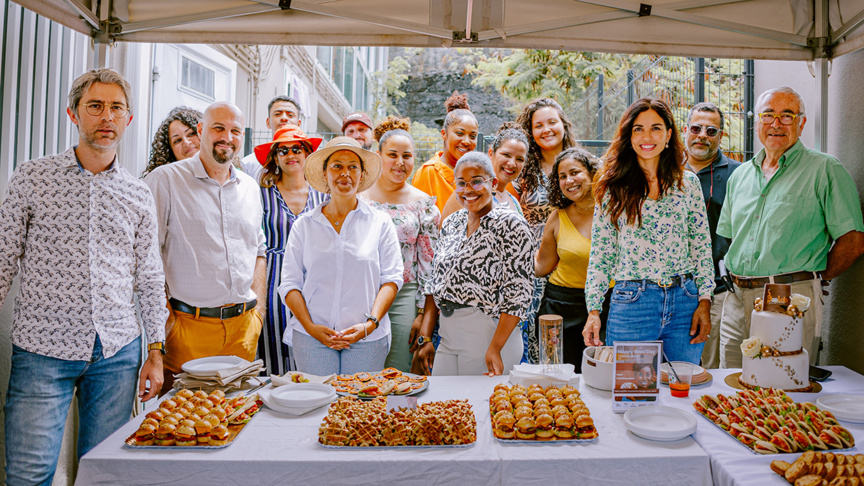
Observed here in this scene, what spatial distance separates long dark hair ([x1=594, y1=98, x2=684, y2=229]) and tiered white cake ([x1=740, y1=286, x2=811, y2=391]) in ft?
2.06

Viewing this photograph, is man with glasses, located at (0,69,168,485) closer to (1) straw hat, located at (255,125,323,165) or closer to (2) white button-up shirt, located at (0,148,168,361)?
(2) white button-up shirt, located at (0,148,168,361)

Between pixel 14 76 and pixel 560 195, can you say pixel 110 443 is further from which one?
pixel 560 195

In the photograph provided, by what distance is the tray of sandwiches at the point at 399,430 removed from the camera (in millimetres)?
1779

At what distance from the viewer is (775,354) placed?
2.20 metres

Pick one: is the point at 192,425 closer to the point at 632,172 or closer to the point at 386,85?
the point at 632,172

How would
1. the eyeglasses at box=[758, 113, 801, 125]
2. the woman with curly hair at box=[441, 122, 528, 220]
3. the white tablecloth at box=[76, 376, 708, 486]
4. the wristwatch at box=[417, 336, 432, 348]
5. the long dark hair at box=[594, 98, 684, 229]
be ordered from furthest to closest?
the woman with curly hair at box=[441, 122, 528, 220] → the wristwatch at box=[417, 336, 432, 348] → the eyeglasses at box=[758, 113, 801, 125] → the long dark hair at box=[594, 98, 684, 229] → the white tablecloth at box=[76, 376, 708, 486]

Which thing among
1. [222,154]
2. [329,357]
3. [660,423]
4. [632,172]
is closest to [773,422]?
[660,423]

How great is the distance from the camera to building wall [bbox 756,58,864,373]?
3100 mm

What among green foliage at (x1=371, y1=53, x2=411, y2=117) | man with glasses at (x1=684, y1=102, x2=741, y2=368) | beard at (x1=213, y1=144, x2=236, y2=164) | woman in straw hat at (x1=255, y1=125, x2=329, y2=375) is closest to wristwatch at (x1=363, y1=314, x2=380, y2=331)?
woman in straw hat at (x1=255, y1=125, x2=329, y2=375)

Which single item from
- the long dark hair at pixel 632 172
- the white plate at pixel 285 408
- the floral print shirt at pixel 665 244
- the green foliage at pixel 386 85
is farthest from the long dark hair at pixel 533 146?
the green foliage at pixel 386 85

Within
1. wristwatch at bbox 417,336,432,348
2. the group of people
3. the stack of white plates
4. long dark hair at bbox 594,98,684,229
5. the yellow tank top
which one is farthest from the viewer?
the yellow tank top

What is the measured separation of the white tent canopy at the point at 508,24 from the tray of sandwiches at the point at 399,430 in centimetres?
199

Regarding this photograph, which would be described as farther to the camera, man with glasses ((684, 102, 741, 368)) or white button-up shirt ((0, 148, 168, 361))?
man with glasses ((684, 102, 741, 368))

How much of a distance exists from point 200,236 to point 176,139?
3.14ft
